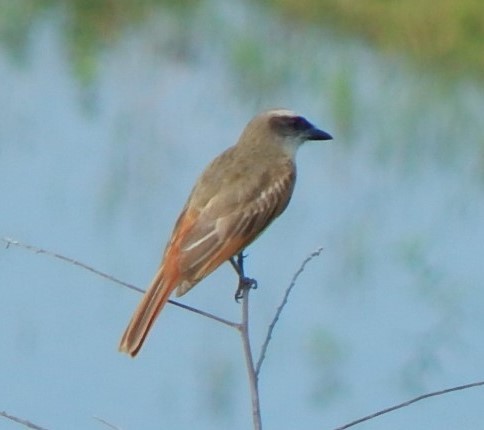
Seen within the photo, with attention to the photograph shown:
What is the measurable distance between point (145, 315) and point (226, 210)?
0.51m

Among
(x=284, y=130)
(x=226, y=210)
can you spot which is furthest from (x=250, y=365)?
(x=284, y=130)

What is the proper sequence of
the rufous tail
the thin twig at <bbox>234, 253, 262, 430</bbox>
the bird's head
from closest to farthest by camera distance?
1. the thin twig at <bbox>234, 253, 262, 430</bbox>
2. the rufous tail
3. the bird's head

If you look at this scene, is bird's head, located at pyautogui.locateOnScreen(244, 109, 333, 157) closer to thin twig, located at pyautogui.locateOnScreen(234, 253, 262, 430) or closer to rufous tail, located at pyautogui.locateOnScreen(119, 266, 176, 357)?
rufous tail, located at pyautogui.locateOnScreen(119, 266, 176, 357)

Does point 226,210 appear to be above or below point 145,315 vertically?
above

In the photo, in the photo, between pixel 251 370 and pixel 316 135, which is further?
pixel 316 135

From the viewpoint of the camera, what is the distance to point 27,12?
400 inches

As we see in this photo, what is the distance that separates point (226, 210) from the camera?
515 cm

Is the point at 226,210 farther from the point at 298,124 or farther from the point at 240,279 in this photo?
the point at 298,124

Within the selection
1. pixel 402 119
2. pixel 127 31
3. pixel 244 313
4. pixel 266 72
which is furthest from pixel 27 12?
pixel 244 313

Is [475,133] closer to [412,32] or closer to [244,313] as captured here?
[412,32]

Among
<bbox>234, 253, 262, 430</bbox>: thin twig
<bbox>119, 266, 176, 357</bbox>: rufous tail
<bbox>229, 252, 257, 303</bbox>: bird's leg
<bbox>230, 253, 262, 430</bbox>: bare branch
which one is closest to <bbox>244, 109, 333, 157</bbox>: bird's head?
<bbox>229, 252, 257, 303</bbox>: bird's leg

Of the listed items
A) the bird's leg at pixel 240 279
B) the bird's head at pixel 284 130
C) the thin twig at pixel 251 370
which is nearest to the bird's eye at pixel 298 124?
the bird's head at pixel 284 130

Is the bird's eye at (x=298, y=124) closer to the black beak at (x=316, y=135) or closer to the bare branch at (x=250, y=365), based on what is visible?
the black beak at (x=316, y=135)

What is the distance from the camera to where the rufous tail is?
4.69 m
